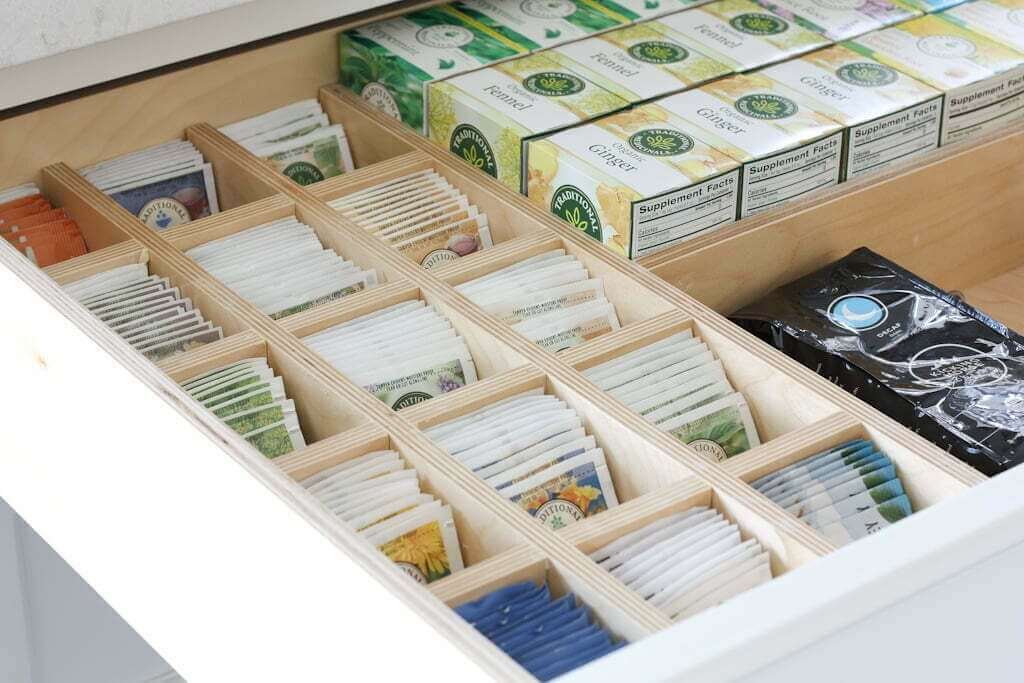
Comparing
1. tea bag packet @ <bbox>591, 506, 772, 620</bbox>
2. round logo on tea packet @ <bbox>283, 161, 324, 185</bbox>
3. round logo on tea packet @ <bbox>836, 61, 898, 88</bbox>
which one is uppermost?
round logo on tea packet @ <bbox>836, 61, 898, 88</bbox>

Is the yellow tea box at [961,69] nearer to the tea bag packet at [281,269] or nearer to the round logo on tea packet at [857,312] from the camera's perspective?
the round logo on tea packet at [857,312]

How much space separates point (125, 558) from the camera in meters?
1.00

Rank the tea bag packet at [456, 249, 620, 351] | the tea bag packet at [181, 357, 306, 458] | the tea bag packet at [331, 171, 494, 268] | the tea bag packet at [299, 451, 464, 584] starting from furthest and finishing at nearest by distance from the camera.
Result: the tea bag packet at [331, 171, 494, 268] → the tea bag packet at [456, 249, 620, 351] → the tea bag packet at [181, 357, 306, 458] → the tea bag packet at [299, 451, 464, 584]

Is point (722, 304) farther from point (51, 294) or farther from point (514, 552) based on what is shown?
point (51, 294)

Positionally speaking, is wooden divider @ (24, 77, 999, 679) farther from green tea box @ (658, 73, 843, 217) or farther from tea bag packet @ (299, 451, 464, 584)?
green tea box @ (658, 73, 843, 217)

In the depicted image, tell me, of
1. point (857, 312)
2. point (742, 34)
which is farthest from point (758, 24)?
point (857, 312)

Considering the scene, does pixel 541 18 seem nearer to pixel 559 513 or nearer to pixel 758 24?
pixel 758 24

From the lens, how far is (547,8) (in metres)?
1.66

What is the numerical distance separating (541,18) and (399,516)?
0.79 meters

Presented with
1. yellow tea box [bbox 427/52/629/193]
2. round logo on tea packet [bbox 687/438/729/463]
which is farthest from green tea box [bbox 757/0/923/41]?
round logo on tea packet [bbox 687/438/729/463]

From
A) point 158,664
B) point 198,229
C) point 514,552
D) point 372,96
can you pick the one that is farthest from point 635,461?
point 158,664

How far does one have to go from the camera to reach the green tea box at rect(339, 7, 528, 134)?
1.50 metres

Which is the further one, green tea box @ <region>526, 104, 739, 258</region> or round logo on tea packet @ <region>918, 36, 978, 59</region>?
round logo on tea packet @ <region>918, 36, 978, 59</region>

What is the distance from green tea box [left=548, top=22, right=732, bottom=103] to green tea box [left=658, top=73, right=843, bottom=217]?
0.10 feet
